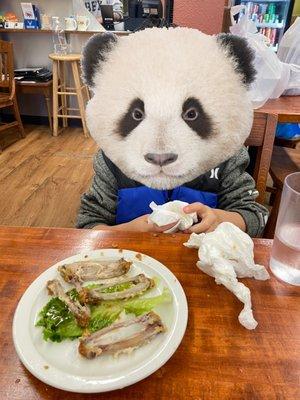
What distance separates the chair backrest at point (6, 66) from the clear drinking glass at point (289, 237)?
2917 millimetres

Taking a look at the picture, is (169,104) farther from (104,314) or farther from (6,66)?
(6,66)

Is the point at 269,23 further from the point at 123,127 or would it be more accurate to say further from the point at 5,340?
the point at 5,340

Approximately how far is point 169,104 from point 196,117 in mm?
59

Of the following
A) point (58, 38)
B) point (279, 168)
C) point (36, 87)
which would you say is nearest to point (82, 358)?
point (279, 168)

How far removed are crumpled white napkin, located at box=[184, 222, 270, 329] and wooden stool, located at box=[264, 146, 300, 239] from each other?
80 cm

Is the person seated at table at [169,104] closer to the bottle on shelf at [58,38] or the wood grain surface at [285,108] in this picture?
the wood grain surface at [285,108]

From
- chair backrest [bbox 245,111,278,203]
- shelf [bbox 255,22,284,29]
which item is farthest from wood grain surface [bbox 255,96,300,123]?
shelf [bbox 255,22,284,29]

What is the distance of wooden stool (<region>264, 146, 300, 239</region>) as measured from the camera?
1.33 m

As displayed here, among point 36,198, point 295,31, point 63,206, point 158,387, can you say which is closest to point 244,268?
point 158,387

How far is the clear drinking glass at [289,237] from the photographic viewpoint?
1.78 ft

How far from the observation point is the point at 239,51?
62cm

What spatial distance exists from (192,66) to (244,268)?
1.23ft

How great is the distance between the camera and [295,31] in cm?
139

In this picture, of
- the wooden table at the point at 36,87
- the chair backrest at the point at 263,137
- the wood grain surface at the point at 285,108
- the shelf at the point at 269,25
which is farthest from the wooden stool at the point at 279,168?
the shelf at the point at 269,25
